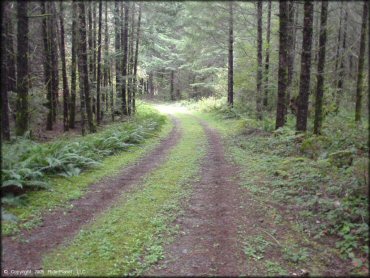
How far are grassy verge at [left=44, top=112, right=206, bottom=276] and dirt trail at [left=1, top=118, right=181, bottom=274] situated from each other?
0.76ft

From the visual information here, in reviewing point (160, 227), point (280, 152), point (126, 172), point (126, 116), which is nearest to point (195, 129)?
point (126, 116)

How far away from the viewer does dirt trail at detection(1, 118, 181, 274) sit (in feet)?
15.8

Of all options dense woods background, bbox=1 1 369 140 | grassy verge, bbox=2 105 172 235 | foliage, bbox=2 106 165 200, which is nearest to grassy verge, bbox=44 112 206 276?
grassy verge, bbox=2 105 172 235

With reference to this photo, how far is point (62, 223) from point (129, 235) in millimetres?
1462

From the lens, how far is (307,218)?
598cm

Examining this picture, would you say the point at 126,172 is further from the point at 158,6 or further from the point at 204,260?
the point at 158,6

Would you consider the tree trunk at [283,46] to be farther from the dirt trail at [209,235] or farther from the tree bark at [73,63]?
the tree bark at [73,63]

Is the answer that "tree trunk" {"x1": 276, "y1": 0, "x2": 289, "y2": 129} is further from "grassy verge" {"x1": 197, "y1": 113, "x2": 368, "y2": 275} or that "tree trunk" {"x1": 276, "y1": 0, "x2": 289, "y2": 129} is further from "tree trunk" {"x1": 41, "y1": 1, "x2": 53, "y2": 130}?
"tree trunk" {"x1": 41, "y1": 1, "x2": 53, "y2": 130}

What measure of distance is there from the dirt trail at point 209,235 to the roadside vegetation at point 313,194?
0.38 m

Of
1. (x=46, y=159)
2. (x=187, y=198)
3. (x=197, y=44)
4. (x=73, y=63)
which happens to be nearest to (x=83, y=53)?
(x=73, y=63)

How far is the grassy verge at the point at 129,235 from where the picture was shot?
4711 millimetres

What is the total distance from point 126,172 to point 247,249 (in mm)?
5443

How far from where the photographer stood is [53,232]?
5707 millimetres

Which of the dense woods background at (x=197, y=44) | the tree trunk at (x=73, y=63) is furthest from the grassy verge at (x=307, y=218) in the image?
the tree trunk at (x=73, y=63)
